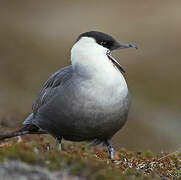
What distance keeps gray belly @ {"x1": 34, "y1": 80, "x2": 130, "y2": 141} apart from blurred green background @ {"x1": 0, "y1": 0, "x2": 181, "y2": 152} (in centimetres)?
430

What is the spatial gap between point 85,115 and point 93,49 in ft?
3.20

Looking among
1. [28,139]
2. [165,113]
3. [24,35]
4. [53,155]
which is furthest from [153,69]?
[53,155]

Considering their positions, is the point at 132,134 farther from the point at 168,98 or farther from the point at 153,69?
the point at 153,69

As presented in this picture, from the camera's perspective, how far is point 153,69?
64.7 feet

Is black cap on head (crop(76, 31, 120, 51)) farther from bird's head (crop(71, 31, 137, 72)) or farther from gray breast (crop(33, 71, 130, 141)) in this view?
gray breast (crop(33, 71, 130, 141))

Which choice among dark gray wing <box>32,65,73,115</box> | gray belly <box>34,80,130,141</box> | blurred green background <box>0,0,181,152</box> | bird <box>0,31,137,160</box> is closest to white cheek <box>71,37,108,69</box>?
bird <box>0,31,137,160</box>

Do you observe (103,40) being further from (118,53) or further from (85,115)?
(118,53)

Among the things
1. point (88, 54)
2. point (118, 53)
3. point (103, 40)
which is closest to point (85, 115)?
point (88, 54)

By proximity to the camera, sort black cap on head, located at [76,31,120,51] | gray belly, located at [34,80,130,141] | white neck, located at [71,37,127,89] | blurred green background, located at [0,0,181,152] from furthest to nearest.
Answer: blurred green background, located at [0,0,181,152]
black cap on head, located at [76,31,120,51]
white neck, located at [71,37,127,89]
gray belly, located at [34,80,130,141]

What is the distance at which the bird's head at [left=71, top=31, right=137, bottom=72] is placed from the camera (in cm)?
606

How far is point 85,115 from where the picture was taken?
5.71 metres

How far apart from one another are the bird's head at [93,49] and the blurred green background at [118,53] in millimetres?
4416

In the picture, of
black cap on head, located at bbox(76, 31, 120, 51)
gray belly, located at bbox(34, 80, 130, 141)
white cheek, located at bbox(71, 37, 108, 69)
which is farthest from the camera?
black cap on head, located at bbox(76, 31, 120, 51)

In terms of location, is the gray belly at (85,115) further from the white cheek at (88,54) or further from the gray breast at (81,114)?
the white cheek at (88,54)
